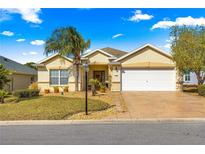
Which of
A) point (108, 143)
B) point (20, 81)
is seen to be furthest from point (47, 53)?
point (108, 143)

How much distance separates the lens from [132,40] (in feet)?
101

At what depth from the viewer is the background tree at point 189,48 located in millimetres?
22969

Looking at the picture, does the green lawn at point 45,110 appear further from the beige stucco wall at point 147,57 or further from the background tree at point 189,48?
the beige stucco wall at point 147,57

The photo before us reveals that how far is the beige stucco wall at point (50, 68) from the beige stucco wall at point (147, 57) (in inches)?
212

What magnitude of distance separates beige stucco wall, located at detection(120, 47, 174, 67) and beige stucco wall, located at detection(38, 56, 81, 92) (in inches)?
212

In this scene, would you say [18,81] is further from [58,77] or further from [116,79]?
[116,79]

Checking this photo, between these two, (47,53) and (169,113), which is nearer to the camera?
(169,113)

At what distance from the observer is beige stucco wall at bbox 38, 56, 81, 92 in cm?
2736

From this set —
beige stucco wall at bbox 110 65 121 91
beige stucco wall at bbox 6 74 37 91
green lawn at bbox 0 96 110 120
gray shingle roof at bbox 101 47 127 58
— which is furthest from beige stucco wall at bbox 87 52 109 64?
green lawn at bbox 0 96 110 120

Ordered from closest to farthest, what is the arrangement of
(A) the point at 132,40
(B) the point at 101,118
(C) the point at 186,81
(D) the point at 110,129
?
1. (D) the point at 110,129
2. (B) the point at 101,118
3. (A) the point at 132,40
4. (C) the point at 186,81

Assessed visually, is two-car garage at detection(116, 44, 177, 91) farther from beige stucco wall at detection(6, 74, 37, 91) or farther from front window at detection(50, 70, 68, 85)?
beige stucco wall at detection(6, 74, 37, 91)

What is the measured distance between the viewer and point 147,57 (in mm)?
26906

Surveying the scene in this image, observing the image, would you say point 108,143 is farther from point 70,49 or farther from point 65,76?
point 65,76

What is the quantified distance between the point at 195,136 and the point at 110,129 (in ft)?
9.52
